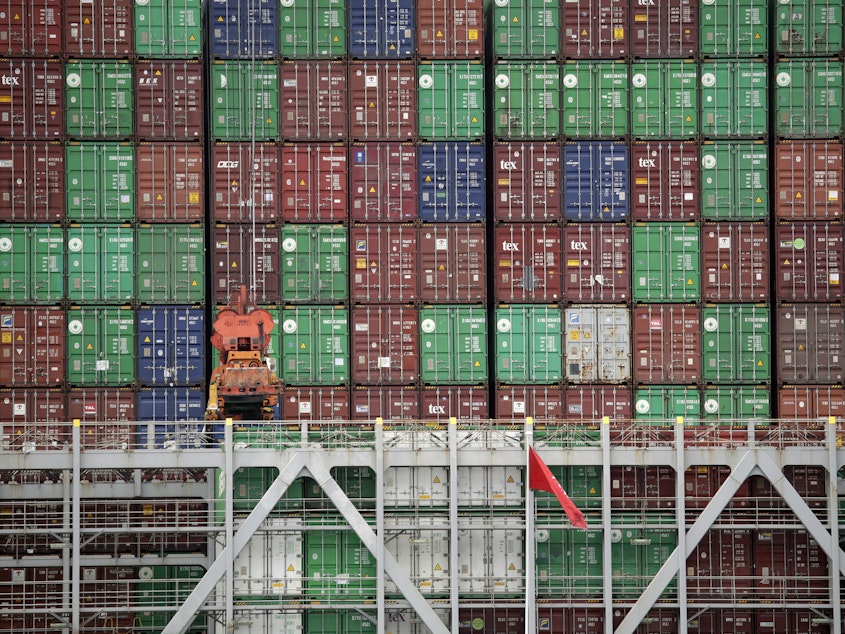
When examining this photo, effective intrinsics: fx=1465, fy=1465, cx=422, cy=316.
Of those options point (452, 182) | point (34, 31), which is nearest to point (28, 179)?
point (34, 31)

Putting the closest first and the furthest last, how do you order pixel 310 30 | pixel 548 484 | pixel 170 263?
1. pixel 548 484
2. pixel 170 263
3. pixel 310 30

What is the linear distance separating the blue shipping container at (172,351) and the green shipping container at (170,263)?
0.82 m

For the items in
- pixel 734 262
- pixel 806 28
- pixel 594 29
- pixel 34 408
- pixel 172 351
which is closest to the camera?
pixel 34 408

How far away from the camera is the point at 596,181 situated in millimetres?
51312

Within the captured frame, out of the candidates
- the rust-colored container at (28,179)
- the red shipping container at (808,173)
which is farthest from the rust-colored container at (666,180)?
the rust-colored container at (28,179)

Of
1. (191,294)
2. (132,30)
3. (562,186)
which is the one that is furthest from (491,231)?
(132,30)

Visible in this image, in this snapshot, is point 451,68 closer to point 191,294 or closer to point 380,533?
point 191,294

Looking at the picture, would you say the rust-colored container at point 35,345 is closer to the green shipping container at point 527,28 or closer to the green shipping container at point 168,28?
the green shipping container at point 168,28

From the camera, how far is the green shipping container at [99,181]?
51000mm

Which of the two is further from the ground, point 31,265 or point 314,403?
point 31,265

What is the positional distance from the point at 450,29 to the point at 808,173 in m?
13.6

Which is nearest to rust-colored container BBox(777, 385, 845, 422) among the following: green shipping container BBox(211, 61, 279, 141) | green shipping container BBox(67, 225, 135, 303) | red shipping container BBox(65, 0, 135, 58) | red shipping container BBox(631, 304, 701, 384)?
red shipping container BBox(631, 304, 701, 384)

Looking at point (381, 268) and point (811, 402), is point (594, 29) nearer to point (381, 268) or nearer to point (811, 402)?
point (381, 268)

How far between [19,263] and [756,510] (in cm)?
2610
